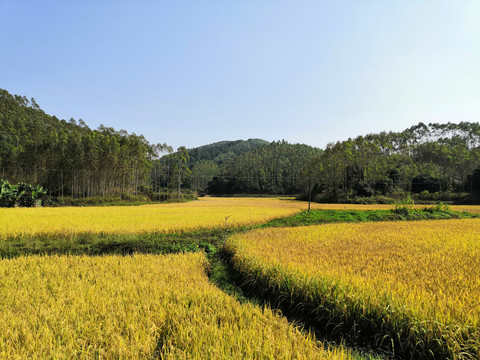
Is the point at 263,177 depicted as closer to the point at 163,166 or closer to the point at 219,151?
the point at 163,166

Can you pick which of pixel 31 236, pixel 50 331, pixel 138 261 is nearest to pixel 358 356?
pixel 50 331

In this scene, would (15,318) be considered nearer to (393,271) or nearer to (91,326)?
(91,326)

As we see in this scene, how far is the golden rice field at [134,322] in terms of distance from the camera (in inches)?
108

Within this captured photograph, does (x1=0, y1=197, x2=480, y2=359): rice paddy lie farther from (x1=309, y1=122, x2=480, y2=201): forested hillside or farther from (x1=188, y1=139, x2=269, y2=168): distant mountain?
(x1=188, y1=139, x2=269, y2=168): distant mountain

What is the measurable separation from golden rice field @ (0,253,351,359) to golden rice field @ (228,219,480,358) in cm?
112

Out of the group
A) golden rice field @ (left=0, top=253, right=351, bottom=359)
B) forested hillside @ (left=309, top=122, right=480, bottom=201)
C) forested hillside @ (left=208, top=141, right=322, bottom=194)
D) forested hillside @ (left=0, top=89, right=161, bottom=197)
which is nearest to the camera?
golden rice field @ (left=0, top=253, right=351, bottom=359)

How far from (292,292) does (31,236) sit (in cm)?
1096

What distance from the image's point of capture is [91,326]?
3.29 metres

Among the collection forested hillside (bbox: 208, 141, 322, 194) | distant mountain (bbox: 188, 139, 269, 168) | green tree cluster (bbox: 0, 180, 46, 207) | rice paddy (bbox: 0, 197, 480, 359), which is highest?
distant mountain (bbox: 188, 139, 269, 168)

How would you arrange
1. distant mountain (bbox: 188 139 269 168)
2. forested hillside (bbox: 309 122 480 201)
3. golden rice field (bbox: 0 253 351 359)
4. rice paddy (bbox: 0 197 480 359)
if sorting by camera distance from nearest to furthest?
golden rice field (bbox: 0 253 351 359)
rice paddy (bbox: 0 197 480 359)
forested hillside (bbox: 309 122 480 201)
distant mountain (bbox: 188 139 269 168)

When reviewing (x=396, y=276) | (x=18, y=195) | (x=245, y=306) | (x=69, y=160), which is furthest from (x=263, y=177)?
(x=245, y=306)

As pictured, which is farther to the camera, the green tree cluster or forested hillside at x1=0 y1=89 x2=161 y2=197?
forested hillside at x1=0 y1=89 x2=161 y2=197

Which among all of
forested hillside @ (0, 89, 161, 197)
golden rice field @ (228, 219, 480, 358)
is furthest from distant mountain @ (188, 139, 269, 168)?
golden rice field @ (228, 219, 480, 358)

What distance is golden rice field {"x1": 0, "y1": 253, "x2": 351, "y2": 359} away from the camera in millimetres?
2734
